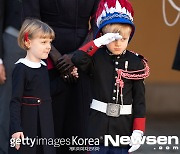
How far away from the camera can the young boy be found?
3.87 metres

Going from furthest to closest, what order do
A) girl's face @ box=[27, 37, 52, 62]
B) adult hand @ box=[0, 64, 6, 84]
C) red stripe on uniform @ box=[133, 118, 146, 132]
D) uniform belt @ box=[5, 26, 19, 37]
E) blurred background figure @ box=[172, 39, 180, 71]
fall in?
blurred background figure @ box=[172, 39, 180, 71]
uniform belt @ box=[5, 26, 19, 37]
adult hand @ box=[0, 64, 6, 84]
girl's face @ box=[27, 37, 52, 62]
red stripe on uniform @ box=[133, 118, 146, 132]

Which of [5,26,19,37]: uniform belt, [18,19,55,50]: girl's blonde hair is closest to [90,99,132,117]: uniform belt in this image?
[18,19,55,50]: girl's blonde hair

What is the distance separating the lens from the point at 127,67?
391cm

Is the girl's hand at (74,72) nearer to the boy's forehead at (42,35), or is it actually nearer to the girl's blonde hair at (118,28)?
the boy's forehead at (42,35)

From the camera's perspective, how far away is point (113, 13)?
3.92 m

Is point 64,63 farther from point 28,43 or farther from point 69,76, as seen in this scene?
point 28,43

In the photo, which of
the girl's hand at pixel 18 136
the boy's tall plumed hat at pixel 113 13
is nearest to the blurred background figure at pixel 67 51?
the boy's tall plumed hat at pixel 113 13

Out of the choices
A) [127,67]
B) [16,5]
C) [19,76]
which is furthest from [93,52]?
[16,5]

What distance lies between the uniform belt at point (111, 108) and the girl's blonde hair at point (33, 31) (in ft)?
1.76

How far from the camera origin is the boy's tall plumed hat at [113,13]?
389 centimetres

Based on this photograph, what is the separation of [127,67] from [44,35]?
0.56m

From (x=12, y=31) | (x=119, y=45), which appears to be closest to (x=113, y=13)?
(x=119, y=45)

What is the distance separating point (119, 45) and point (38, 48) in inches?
21.0

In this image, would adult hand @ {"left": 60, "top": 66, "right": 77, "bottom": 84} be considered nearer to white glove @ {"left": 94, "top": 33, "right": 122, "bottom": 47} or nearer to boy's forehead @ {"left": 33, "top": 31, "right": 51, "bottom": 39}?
boy's forehead @ {"left": 33, "top": 31, "right": 51, "bottom": 39}
